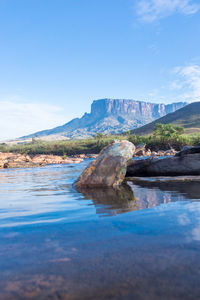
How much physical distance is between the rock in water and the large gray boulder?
6.88 feet

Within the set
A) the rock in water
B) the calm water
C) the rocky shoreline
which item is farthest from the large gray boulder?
the rocky shoreline

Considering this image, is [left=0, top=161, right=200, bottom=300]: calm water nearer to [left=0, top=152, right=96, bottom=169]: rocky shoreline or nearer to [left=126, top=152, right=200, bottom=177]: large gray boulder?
[left=126, top=152, right=200, bottom=177]: large gray boulder

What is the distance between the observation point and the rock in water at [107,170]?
320 inches

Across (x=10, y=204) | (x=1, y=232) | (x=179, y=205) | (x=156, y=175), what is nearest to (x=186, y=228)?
(x=179, y=205)

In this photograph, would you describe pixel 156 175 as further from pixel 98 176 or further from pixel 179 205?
pixel 179 205

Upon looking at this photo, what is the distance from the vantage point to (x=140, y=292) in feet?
5.28

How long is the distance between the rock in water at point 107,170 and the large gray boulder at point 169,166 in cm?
A: 210

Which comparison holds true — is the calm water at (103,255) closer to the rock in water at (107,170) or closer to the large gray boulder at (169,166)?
the rock in water at (107,170)

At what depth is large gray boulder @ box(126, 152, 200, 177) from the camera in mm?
9266

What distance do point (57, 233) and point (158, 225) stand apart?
1420 mm

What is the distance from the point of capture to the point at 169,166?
32.1 feet

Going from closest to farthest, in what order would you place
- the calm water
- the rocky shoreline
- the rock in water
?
the calm water → the rock in water → the rocky shoreline

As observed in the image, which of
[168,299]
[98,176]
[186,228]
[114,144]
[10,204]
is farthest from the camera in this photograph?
[114,144]

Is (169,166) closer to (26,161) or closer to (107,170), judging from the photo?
(107,170)
